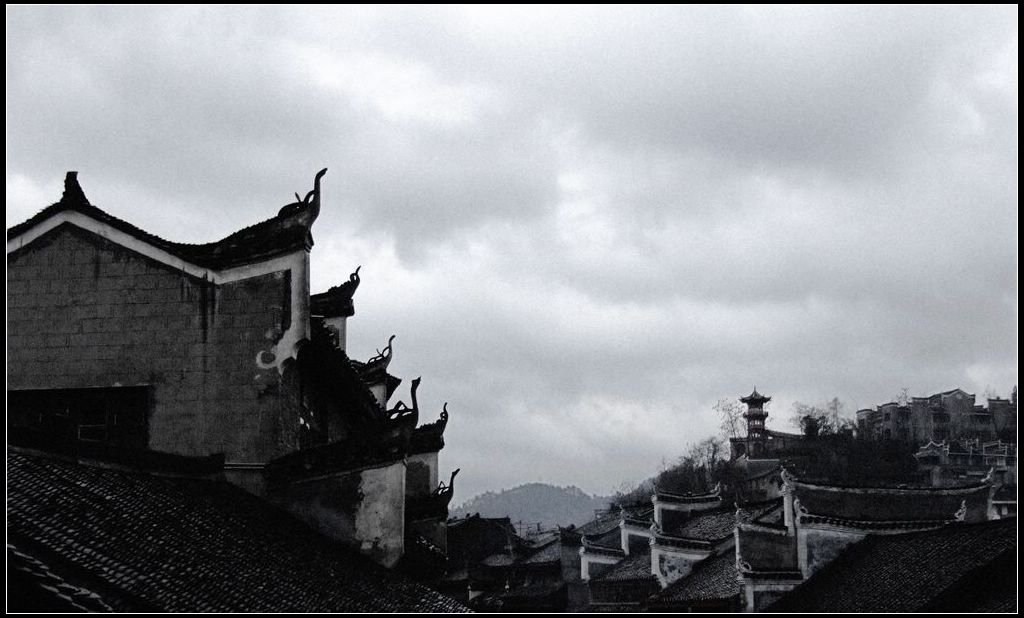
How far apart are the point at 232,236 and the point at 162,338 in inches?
85.7

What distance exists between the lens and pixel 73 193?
59.6 feet

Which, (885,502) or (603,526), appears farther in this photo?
(603,526)

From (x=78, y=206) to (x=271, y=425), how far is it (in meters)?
5.32

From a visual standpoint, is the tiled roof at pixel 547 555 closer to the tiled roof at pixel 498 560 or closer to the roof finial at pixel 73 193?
the tiled roof at pixel 498 560

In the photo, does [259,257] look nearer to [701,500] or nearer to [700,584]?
[700,584]

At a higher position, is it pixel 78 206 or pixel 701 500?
pixel 78 206

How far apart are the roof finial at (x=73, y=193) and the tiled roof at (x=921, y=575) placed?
62.7 ft

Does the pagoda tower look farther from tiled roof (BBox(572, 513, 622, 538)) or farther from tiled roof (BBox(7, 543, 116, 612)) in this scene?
tiled roof (BBox(7, 543, 116, 612))

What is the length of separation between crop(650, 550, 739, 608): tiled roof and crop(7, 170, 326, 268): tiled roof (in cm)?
2258

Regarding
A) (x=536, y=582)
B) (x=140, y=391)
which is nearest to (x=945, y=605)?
(x=140, y=391)

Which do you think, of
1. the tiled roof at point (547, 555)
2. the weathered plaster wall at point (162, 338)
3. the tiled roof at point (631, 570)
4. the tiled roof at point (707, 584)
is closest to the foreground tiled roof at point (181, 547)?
the weathered plaster wall at point (162, 338)

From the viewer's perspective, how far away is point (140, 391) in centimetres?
1777

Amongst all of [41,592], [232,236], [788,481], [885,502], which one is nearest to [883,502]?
[885,502]

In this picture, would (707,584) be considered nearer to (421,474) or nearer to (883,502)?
(883,502)
